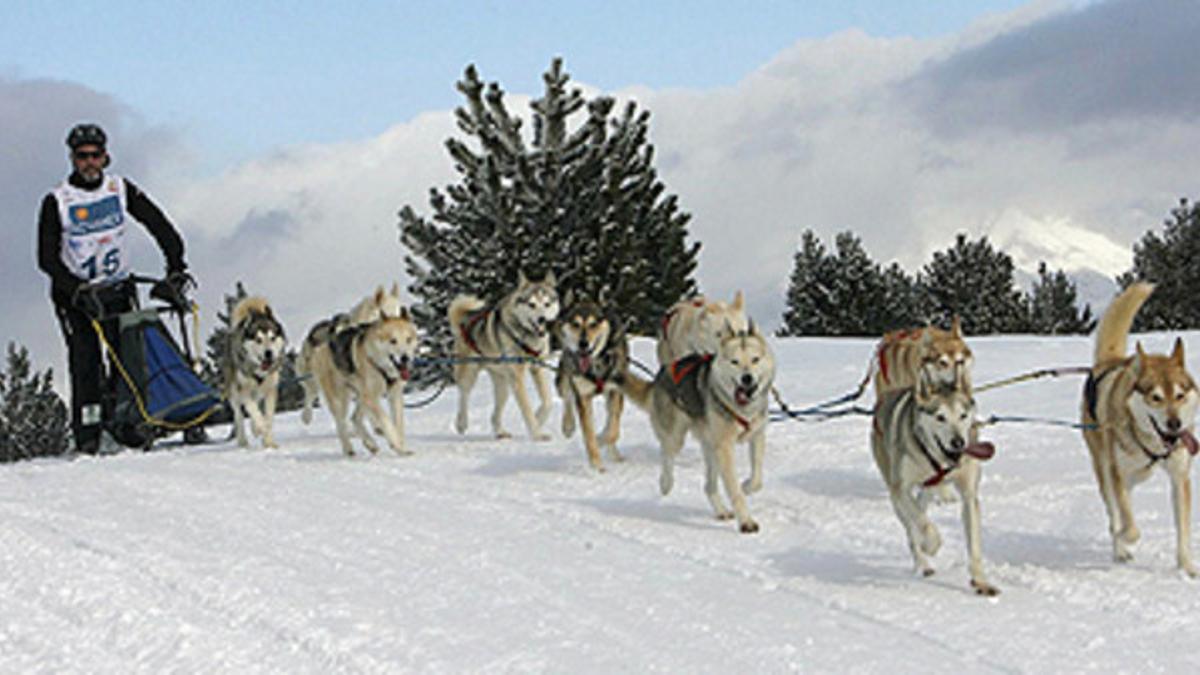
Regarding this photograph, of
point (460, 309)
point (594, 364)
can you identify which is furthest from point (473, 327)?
point (594, 364)

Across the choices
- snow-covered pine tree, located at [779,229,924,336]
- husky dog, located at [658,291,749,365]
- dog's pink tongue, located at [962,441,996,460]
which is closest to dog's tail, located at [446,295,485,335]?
husky dog, located at [658,291,749,365]

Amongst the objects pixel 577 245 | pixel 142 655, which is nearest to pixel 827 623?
pixel 142 655

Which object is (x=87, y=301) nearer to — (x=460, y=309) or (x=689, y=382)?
(x=460, y=309)

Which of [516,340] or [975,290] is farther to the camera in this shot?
[975,290]

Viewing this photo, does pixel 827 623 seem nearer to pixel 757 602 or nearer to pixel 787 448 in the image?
pixel 757 602

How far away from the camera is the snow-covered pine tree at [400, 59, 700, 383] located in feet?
81.9

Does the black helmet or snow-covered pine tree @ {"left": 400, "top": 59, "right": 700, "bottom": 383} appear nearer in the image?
the black helmet

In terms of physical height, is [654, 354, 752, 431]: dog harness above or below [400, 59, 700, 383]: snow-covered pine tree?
below

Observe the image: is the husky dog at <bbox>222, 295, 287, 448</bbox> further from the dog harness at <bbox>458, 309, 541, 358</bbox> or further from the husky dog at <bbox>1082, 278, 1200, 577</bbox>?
the husky dog at <bbox>1082, 278, 1200, 577</bbox>

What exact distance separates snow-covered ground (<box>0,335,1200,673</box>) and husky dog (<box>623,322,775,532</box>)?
196 millimetres

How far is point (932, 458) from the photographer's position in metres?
5.42

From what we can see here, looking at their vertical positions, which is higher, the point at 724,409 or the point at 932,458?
the point at 724,409

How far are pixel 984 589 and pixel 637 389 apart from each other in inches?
130

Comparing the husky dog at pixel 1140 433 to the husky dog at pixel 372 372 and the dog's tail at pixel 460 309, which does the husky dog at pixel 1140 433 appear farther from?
the dog's tail at pixel 460 309
